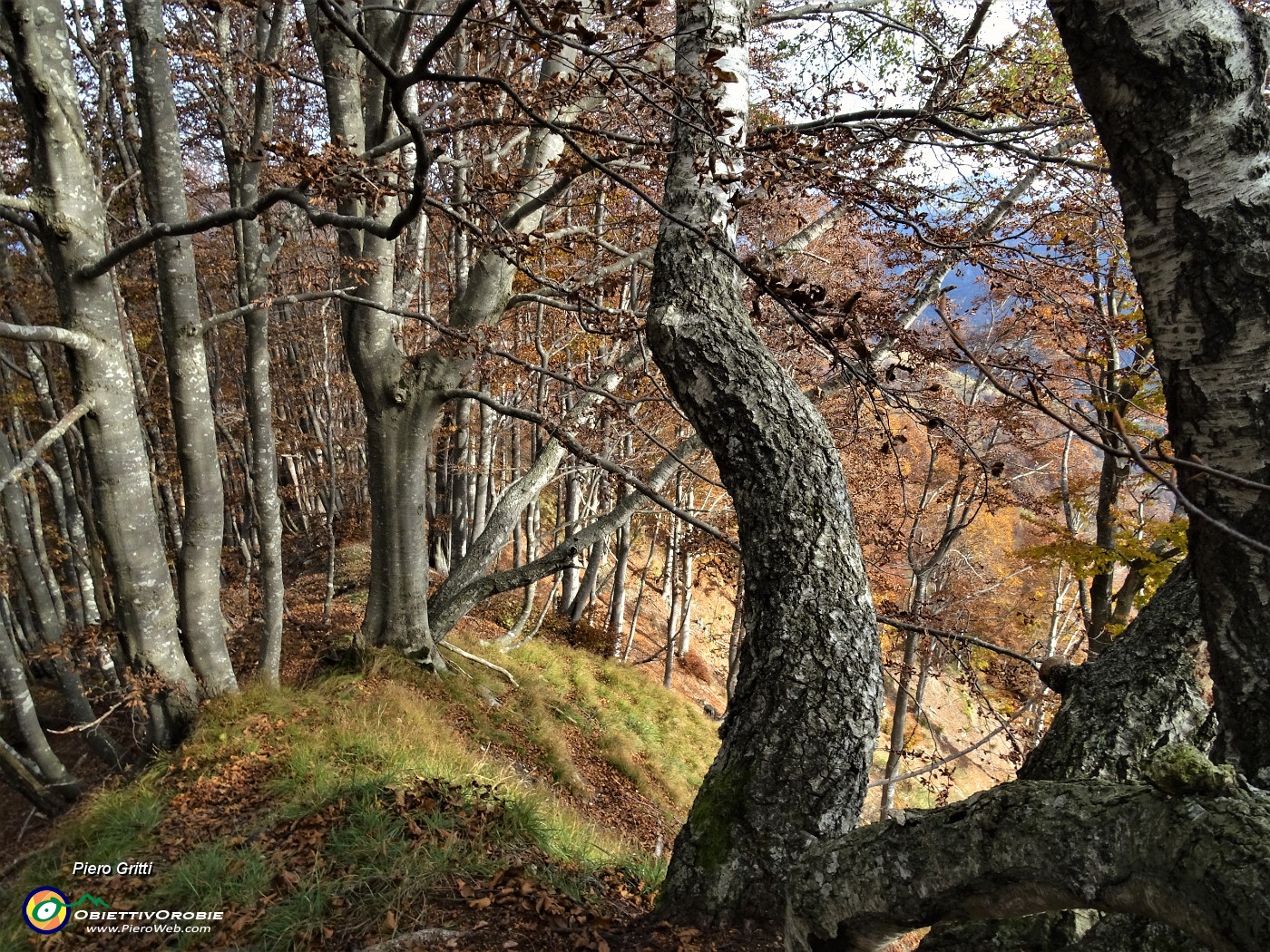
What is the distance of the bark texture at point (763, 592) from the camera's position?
223cm

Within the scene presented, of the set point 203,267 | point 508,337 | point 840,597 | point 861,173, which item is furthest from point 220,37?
point 203,267

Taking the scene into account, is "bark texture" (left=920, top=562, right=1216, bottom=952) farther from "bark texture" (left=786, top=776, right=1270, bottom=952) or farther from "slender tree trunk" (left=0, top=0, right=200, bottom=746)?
"slender tree trunk" (left=0, top=0, right=200, bottom=746)

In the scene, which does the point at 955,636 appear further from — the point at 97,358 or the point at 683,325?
the point at 97,358

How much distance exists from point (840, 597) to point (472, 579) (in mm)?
5020

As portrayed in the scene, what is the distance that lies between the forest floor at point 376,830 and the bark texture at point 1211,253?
67.5 inches

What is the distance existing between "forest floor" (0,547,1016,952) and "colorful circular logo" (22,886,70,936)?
0.24ft

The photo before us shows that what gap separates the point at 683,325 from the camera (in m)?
2.46

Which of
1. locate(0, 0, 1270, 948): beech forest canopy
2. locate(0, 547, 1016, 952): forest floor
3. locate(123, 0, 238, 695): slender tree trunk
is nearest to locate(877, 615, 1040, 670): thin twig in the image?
locate(0, 0, 1270, 948): beech forest canopy

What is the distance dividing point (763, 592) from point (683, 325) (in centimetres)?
103

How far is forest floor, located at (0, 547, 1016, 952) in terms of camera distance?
8.73ft

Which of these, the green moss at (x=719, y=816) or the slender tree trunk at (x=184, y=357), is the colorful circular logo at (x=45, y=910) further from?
the green moss at (x=719, y=816)

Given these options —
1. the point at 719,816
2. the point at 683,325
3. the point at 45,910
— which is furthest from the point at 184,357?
the point at 719,816

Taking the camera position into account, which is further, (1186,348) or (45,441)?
(45,441)

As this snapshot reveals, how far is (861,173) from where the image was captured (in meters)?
4.52
